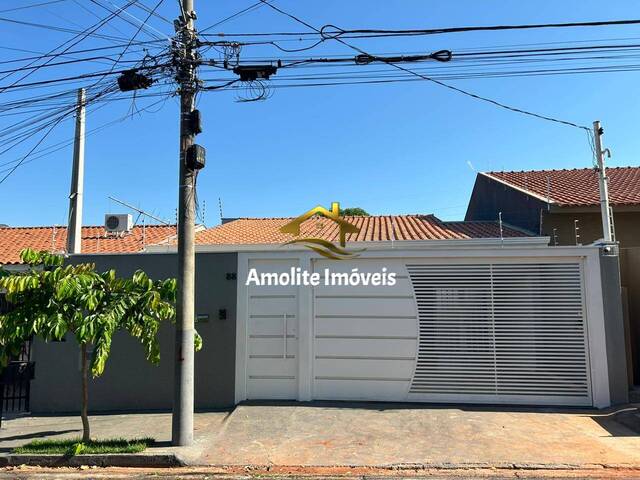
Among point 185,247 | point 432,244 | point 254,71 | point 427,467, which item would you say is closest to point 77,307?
point 185,247

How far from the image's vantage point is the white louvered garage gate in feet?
26.4

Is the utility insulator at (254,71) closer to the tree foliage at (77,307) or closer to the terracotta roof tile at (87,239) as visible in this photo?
the tree foliage at (77,307)

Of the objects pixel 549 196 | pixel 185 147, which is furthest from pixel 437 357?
pixel 549 196

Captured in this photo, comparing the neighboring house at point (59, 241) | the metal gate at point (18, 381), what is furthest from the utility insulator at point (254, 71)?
the neighboring house at point (59, 241)

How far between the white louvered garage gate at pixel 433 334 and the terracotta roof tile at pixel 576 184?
14.1ft

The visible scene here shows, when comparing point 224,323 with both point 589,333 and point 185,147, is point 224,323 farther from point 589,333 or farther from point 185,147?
point 589,333

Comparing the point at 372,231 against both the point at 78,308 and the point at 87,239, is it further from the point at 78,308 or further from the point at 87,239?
the point at 87,239

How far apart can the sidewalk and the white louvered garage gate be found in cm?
43

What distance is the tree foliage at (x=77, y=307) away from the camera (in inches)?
227

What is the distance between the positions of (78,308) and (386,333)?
515 centimetres

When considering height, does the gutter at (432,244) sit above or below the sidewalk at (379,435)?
above

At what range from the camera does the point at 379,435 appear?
652 cm

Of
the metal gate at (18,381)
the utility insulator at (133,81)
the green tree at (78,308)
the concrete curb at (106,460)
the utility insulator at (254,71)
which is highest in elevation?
the utility insulator at (254,71)

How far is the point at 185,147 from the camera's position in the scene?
Result: 263 inches
